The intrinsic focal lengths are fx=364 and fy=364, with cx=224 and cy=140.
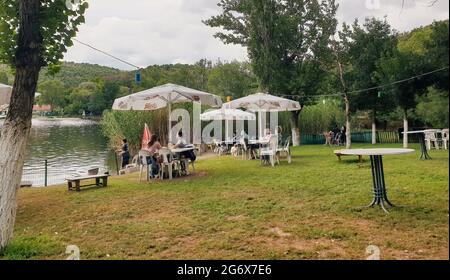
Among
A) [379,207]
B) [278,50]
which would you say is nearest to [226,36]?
[278,50]

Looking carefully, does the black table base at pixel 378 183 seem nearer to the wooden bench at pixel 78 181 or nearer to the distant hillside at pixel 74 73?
the distant hillside at pixel 74 73

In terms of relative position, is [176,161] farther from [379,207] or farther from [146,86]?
[146,86]

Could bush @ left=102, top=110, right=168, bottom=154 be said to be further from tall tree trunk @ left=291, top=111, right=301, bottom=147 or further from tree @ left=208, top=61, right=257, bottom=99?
tree @ left=208, top=61, right=257, bottom=99

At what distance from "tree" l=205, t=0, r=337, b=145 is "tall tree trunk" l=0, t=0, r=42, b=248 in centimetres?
1564

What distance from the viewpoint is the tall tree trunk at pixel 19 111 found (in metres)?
4.05

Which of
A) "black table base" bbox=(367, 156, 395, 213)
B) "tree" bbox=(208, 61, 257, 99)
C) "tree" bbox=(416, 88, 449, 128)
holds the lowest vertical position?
"black table base" bbox=(367, 156, 395, 213)

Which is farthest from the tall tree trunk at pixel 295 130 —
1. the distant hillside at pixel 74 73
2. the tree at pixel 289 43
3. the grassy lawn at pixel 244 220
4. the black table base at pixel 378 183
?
the black table base at pixel 378 183

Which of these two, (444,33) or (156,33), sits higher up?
(156,33)

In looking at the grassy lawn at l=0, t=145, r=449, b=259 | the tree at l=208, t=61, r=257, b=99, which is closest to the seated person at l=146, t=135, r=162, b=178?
the grassy lawn at l=0, t=145, r=449, b=259

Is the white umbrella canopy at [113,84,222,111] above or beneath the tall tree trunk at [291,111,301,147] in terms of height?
above

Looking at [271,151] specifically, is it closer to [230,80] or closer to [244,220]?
[244,220]

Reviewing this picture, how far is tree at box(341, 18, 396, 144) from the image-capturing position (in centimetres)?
1855
